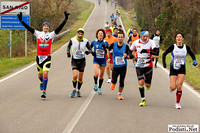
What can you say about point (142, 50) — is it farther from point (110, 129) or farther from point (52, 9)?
point (52, 9)

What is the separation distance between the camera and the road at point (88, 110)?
7875mm

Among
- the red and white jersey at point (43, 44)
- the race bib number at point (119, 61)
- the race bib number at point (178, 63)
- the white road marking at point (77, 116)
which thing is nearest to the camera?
the white road marking at point (77, 116)

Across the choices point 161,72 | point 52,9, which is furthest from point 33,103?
point 52,9

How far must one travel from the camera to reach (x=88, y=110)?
9.71 meters

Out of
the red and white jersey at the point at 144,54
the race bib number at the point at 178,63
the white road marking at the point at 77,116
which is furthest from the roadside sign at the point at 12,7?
the race bib number at the point at 178,63

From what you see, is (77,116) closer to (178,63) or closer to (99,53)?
(178,63)

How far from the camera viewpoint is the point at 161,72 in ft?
61.0

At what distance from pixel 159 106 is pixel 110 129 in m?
3.05

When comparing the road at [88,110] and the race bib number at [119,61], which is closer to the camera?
the road at [88,110]

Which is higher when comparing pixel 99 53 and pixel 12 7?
pixel 12 7

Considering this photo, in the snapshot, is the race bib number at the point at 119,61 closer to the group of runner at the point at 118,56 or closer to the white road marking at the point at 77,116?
the group of runner at the point at 118,56

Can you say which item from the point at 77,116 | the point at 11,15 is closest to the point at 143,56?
the point at 77,116

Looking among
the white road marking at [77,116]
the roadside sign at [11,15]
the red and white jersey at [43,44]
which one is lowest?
the white road marking at [77,116]

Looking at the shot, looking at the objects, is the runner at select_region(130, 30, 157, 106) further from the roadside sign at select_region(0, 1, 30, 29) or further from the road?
the roadside sign at select_region(0, 1, 30, 29)
